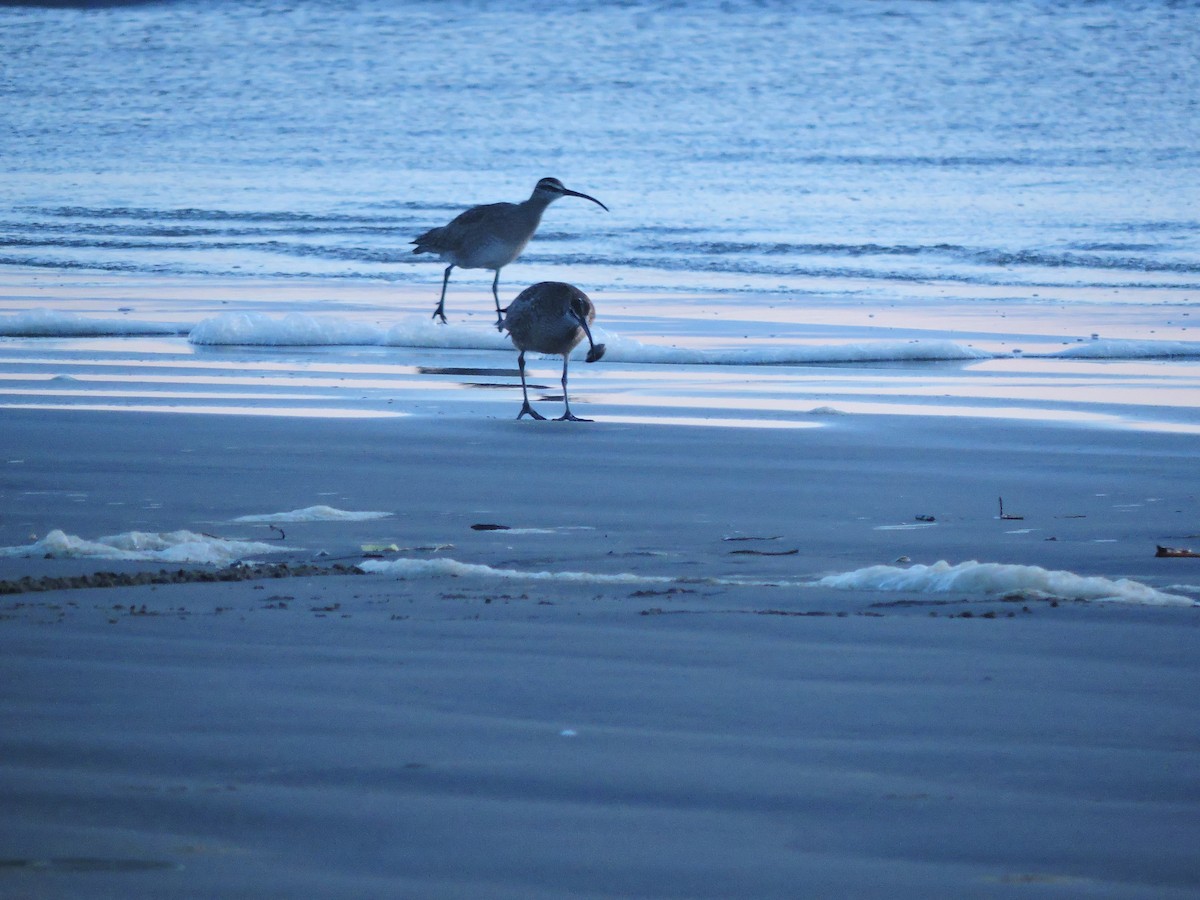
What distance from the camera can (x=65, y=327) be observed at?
1204 cm

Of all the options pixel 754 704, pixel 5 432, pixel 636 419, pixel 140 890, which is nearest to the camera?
pixel 140 890

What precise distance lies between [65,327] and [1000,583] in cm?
904

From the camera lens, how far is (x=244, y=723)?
307 cm

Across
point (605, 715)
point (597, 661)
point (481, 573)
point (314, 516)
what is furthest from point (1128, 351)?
point (605, 715)

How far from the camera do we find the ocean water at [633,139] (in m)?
18.5

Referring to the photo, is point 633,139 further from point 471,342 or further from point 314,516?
point 314,516

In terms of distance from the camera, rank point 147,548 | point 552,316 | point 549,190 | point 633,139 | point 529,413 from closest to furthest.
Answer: point 147,548
point 529,413
point 552,316
point 549,190
point 633,139

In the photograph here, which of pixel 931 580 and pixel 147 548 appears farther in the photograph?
pixel 147 548

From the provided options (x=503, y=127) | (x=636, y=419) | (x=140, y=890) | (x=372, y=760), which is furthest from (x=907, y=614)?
(x=503, y=127)

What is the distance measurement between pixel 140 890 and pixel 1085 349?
9.70 m

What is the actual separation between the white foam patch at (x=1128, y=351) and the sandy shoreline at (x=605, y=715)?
17.6 ft

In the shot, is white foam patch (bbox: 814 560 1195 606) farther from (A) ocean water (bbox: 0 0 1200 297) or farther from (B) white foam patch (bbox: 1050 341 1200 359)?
(A) ocean water (bbox: 0 0 1200 297)

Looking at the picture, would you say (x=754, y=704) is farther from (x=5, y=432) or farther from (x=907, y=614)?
(x=5, y=432)

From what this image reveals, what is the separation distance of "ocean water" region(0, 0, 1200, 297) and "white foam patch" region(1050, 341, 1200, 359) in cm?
381
